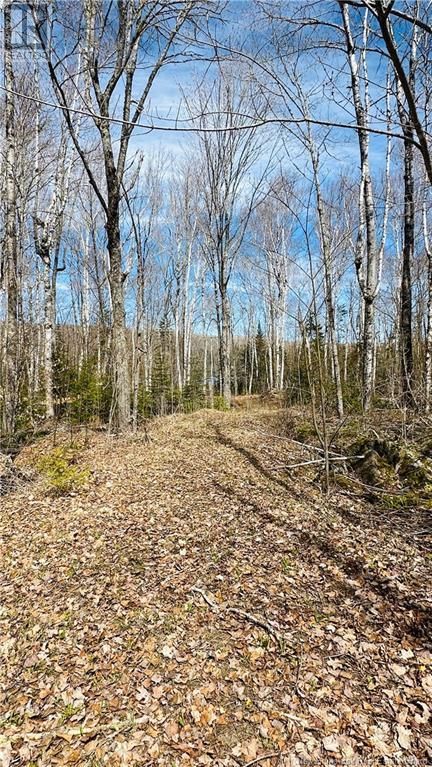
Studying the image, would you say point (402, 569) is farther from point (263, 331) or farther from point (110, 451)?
point (263, 331)

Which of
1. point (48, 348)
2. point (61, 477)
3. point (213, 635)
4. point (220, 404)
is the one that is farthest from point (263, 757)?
point (220, 404)

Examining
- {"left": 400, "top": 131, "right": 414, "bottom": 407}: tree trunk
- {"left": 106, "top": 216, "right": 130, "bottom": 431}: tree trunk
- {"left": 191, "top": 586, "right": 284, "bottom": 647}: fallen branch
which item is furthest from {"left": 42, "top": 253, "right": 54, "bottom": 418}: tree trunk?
{"left": 400, "top": 131, "right": 414, "bottom": 407}: tree trunk

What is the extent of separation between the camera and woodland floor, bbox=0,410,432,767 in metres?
1.81

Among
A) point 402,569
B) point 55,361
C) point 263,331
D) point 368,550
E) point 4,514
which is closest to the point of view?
point 402,569

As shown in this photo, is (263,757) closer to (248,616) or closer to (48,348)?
(248,616)

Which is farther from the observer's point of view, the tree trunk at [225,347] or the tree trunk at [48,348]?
the tree trunk at [225,347]

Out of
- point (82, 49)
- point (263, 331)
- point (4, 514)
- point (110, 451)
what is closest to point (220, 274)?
point (82, 49)

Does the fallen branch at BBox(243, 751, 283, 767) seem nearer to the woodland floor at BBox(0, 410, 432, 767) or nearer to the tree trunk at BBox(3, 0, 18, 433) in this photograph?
the woodland floor at BBox(0, 410, 432, 767)

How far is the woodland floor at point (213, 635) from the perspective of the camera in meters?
1.81

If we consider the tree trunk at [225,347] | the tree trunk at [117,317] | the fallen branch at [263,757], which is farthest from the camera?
the tree trunk at [225,347]

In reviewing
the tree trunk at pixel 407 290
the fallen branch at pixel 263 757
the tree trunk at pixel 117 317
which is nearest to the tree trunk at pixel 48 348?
the tree trunk at pixel 117 317

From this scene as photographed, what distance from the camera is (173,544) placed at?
3.43 meters

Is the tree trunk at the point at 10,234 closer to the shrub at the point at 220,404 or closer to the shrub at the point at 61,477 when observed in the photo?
the shrub at the point at 61,477

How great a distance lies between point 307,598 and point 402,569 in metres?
0.85
